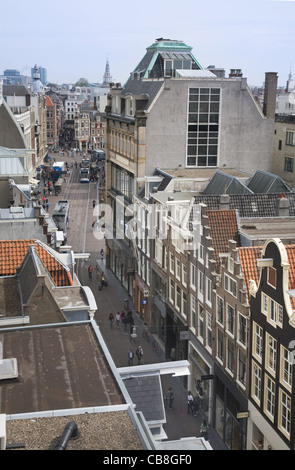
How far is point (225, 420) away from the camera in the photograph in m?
13.8

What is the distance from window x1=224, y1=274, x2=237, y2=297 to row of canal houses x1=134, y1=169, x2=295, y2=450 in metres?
0.02

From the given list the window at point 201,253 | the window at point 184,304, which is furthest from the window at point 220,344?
the window at point 184,304

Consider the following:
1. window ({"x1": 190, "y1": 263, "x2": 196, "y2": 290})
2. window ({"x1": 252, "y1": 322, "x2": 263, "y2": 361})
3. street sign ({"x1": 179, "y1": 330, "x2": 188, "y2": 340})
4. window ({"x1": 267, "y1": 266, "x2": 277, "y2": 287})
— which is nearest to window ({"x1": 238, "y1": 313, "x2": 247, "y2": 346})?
window ({"x1": 252, "y1": 322, "x2": 263, "y2": 361})

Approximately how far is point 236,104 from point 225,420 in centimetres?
1220

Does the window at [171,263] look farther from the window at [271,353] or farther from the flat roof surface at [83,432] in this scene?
the flat roof surface at [83,432]

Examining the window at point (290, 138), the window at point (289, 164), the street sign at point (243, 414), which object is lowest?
the street sign at point (243, 414)

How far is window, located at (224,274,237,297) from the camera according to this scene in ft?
44.8

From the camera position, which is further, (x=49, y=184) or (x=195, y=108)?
(x=49, y=184)

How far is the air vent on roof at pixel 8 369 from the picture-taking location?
253 inches

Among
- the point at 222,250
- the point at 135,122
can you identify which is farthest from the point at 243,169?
the point at 222,250

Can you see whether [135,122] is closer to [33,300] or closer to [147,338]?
[147,338]

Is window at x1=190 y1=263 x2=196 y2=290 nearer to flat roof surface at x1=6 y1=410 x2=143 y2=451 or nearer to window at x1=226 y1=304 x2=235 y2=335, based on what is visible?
window at x1=226 y1=304 x2=235 y2=335

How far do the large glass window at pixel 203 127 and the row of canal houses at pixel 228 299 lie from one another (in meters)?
1.64

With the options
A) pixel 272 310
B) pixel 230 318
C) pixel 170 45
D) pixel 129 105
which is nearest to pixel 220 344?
pixel 230 318
